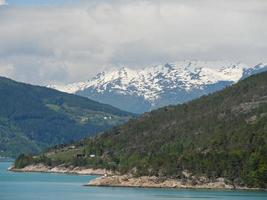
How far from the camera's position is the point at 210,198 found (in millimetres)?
198750

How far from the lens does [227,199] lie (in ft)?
643

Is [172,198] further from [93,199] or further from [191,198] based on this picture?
[93,199]

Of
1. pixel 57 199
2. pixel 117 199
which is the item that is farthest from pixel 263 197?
pixel 57 199

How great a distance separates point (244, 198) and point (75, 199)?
124 feet

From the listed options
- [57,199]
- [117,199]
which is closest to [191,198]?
[117,199]

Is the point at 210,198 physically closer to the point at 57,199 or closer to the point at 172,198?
the point at 172,198

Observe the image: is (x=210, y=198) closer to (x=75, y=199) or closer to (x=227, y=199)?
(x=227, y=199)

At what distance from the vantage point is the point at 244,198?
196375mm

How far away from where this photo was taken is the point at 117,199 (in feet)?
649

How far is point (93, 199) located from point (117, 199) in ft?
18.1

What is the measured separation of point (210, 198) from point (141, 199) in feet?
51.1

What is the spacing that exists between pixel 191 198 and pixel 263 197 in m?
16.1

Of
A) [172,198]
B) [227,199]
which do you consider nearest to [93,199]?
[172,198]

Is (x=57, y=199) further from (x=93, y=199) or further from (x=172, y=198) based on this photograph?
(x=172, y=198)
